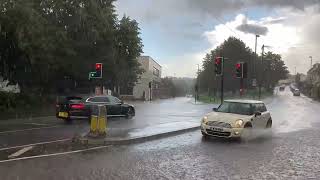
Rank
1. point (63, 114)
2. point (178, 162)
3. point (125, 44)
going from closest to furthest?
1. point (178, 162)
2. point (63, 114)
3. point (125, 44)

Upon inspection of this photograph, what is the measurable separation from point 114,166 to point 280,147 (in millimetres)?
6962

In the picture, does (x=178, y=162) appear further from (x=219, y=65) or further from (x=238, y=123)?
(x=219, y=65)

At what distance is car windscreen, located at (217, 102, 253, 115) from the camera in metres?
19.1

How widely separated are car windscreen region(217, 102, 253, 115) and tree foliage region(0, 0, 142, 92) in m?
16.9

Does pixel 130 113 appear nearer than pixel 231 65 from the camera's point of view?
Yes

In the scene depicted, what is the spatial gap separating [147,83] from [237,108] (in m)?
83.8

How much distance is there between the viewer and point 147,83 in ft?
338

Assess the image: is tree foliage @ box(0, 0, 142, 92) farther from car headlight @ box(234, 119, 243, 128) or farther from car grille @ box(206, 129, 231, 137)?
car headlight @ box(234, 119, 243, 128)


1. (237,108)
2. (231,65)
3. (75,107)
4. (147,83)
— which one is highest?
(231,65)

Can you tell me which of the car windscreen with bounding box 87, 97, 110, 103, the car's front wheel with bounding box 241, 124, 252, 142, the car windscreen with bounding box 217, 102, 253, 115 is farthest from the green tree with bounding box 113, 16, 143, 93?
the car's front wheel with bounding box 241, 124, 252, 142

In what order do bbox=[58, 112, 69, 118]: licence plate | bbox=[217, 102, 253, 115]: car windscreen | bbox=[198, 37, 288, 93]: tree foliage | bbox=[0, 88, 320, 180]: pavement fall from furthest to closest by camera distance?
A: bbox=[198, 37, 288, 93]: tree foliage < bbox=[58, 112, 69, 118]: licence plate < bbox=[217, 102, 253, 115]: car windscreen < bbox=[0, 88, 320, 180]: pavement

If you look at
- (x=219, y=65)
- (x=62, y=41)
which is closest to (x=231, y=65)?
(x=62, y=41)

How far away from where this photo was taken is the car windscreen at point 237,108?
19.1 metres

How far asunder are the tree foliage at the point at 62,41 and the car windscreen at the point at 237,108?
665 inches
